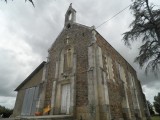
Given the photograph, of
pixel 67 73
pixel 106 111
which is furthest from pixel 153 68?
pixel 67 73

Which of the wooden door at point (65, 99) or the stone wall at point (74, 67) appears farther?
the wooden door at point (65, 99)

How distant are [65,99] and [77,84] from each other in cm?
193

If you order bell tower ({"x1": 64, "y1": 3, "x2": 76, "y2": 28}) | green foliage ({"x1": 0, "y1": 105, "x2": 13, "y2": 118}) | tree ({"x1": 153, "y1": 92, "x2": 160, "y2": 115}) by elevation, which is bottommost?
green foliage ({"x1": 0, "y1": 105, "x2": 13, "y2": 118})

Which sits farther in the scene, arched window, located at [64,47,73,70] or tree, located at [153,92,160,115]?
tree, located at [153,92,160,115]

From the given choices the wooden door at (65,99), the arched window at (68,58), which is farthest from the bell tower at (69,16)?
the wooden door at (65,99)

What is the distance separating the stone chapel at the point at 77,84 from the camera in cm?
964

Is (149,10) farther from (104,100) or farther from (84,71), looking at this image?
(104,100)

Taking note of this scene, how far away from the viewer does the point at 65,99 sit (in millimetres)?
11789

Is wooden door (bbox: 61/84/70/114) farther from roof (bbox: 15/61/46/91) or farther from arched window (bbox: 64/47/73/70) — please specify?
roof (bbox: 15/61/46/91)

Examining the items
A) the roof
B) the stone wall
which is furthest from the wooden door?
the roof

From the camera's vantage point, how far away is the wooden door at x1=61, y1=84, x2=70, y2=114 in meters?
11.3

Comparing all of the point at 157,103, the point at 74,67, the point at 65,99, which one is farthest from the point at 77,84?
the point at 157,103

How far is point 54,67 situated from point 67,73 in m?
2.23

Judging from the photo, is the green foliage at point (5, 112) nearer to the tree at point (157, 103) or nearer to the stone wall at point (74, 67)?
the stone wall at point (74, 67)
